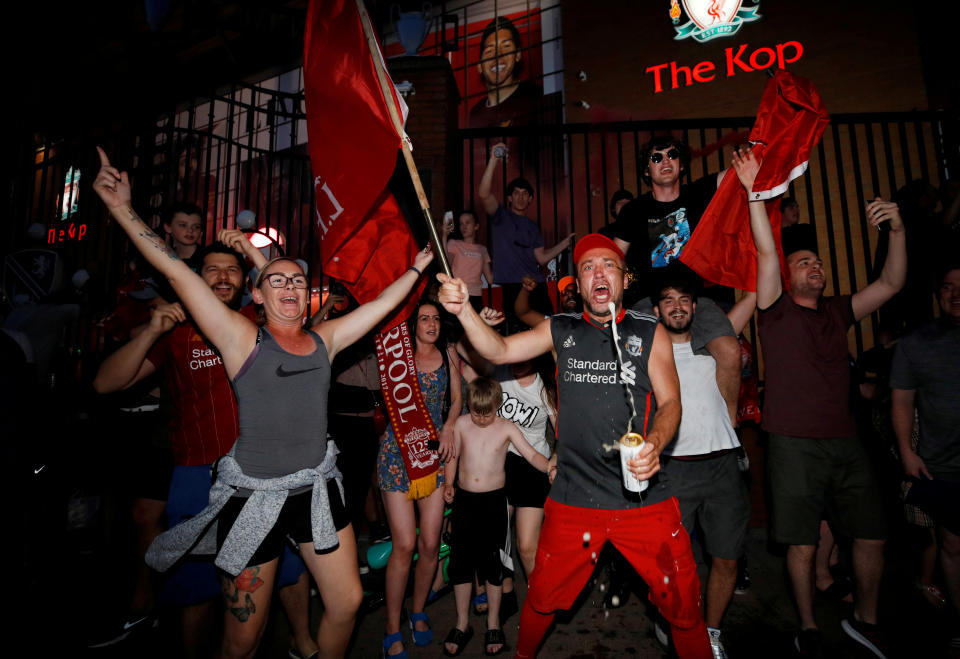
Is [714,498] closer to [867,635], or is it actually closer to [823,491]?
[823,491]

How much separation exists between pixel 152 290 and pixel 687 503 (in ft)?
15.6

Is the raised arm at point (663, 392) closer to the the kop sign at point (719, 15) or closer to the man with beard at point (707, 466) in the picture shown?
the man with beard at point (707, 466)

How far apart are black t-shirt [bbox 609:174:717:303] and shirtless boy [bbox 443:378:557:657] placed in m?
1.63

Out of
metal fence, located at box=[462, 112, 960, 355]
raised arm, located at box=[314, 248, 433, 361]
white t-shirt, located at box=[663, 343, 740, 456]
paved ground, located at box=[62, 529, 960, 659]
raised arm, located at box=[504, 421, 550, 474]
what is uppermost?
metal fence, located at box=[462, 112, 960, 355]

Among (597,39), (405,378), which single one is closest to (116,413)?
(405,378)

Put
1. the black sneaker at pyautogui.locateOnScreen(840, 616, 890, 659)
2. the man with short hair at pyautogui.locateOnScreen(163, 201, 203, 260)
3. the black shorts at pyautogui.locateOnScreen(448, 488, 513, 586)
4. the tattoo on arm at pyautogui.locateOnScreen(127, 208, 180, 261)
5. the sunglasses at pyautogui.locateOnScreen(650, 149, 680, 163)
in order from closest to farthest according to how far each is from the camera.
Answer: the tattoo on arm at pyautogui.locateOnScreen(127, 208, 180, 261) < the black sneaker at pyautogui.locateOnScreen(840, 616, 890, 659) < the black shorts at pyautogui.locateOnScreen(448, 488, 513, 586) < the sunglasses at pyautogui.locateOnScreen(650, 149, 680, 163) < the man with short hair at pyautogui.locateOnScreen(163, 201, 203, 260)

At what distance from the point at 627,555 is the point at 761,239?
243 centimetres

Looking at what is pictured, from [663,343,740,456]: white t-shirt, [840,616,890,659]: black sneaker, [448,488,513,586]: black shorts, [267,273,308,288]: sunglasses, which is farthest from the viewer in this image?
[448,488,513,586]: black shorts

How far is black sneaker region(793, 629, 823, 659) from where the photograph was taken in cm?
353

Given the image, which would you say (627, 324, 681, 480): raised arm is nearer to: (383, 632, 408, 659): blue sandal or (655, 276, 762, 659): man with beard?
(655, 276, 762, 659): man with beard

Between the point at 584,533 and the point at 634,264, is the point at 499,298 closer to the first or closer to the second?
the point at 634,264

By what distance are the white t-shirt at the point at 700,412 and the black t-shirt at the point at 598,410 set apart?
0.81m

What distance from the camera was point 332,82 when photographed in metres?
3.28

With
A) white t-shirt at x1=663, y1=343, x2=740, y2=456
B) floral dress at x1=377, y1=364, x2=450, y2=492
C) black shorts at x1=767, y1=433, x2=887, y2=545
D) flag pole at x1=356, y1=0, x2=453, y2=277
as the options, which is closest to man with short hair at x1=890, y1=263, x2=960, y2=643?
black shorts at x1=767, y1=433, x2=887, y2=545
